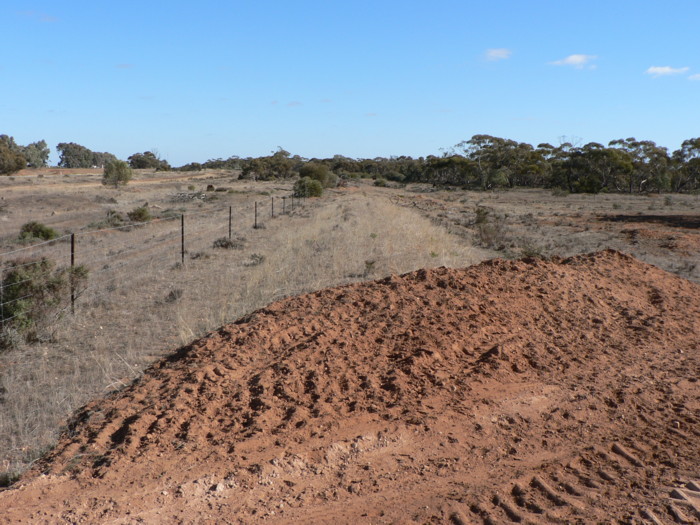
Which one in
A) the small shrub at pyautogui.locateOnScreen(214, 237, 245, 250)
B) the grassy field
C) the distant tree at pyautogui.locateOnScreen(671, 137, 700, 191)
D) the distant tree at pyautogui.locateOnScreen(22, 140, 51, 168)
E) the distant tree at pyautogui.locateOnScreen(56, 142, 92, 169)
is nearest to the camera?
the grassy field

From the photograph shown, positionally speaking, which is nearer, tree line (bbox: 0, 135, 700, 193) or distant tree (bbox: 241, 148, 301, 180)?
tree line (bbox: 0, 135, 700, 193)

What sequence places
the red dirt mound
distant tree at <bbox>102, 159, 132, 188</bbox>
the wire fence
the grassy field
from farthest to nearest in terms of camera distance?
1. distant tree at <bbox>102, 159, 132, 188</bbox>
2. the wire fence
3. the grassy field
4. the red dirt mound

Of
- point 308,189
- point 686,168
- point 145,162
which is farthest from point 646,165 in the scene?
point 145,162

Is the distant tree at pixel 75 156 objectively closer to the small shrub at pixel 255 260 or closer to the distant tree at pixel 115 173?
the distant tree at pixel 115 173

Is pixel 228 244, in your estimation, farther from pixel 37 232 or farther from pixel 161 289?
pixel 37 232

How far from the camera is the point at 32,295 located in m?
8.52

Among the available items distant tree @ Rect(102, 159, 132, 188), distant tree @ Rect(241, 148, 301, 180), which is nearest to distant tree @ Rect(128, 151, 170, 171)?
distant tree @ Rect(241, 148, 301, 180)

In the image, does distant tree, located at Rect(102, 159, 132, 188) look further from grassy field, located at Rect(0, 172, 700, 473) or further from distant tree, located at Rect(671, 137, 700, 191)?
distant tree, located at Rect(671, 137, 700, 191)

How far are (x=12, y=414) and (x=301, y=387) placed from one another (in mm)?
2765

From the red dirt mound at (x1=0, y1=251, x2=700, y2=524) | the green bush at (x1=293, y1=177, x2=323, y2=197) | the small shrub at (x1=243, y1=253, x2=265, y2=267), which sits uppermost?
the green bush at (x1=293, y1=177, x2=323, y2=197)

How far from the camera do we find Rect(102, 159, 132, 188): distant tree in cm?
5039

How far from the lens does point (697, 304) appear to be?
9.50 meters

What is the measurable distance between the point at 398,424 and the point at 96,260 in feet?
39.3

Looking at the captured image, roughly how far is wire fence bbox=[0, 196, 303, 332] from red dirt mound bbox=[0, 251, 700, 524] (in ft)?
10.5
